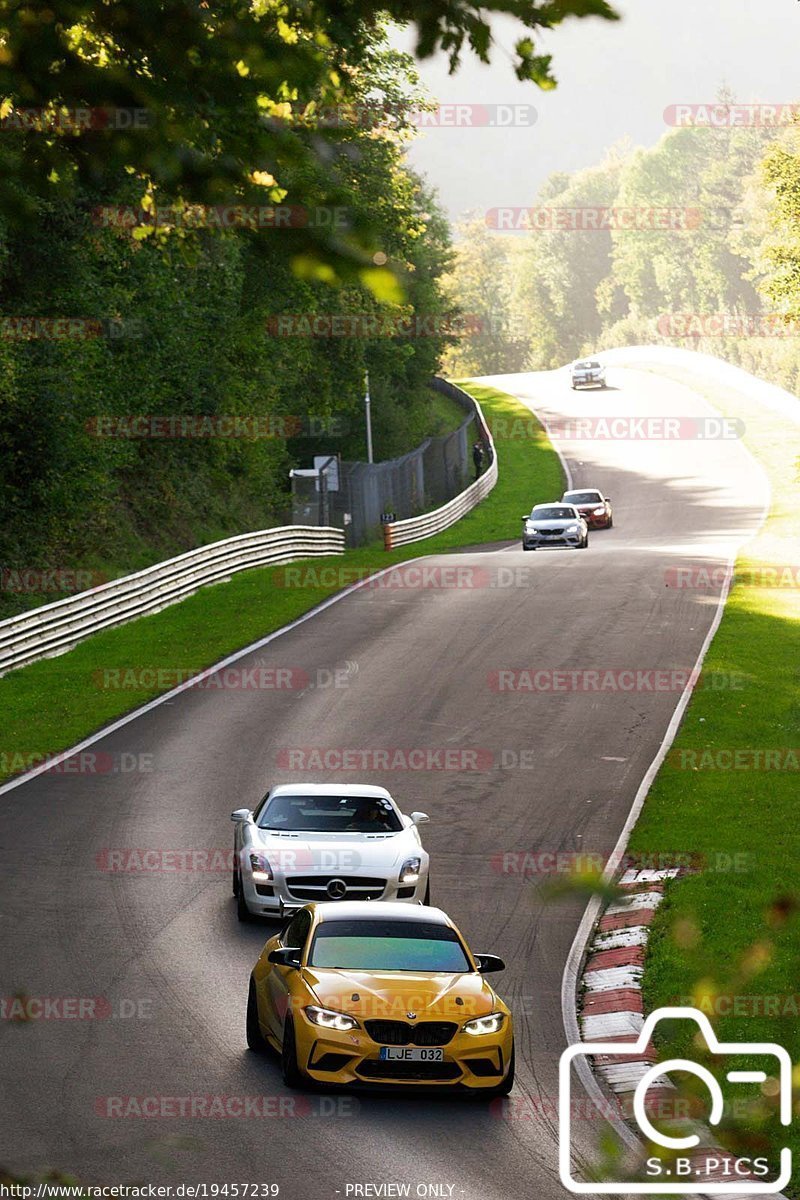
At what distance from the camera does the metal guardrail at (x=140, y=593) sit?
3059 centimetres

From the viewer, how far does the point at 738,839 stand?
1931 centimetres

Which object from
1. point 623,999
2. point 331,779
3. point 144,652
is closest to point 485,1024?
point 623,999

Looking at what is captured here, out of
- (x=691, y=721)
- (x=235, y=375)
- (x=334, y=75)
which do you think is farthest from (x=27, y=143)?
(x=235, y=375)

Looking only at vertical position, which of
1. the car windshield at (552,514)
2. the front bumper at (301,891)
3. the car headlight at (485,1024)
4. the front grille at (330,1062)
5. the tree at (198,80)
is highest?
the tree at (198,80)

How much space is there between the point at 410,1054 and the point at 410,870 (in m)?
4.85

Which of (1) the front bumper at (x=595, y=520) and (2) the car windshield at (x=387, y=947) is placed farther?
(1) the front bumper at (x=595, y=520)

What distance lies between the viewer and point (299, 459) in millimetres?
68500

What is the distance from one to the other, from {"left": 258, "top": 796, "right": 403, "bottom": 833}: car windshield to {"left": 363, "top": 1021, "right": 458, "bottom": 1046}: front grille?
18.0 feet

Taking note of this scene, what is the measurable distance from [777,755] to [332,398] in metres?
38.5

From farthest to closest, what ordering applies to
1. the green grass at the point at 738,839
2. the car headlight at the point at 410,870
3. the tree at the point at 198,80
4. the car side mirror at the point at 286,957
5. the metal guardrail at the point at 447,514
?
the metal guardrail at the point at 447,514, the car headlight at the point at 410,870, the car side mirror at the point at 286,957, the tree at the point at 198,80, the green grass at the point at 738,839

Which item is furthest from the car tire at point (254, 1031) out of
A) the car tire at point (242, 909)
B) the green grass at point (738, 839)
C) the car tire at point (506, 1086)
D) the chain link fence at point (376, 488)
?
the chain link fence at point (376, 488)

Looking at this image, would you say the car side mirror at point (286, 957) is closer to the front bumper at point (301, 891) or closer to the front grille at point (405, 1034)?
the front grille at point (405, 1034)

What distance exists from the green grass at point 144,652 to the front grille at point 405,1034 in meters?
12.6

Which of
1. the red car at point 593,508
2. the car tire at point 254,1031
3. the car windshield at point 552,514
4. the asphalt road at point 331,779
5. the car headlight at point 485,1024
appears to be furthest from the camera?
the red car at point 593,508
